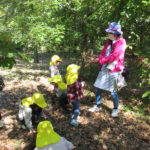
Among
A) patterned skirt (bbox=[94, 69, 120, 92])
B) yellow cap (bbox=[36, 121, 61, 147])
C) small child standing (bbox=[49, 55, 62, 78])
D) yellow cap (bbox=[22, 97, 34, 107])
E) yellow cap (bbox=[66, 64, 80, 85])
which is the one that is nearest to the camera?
yellow cap (bbox=[36, 121, 61, 147])

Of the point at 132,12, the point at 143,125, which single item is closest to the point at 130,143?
the point at 143,125

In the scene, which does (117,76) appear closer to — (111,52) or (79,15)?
(111,52)

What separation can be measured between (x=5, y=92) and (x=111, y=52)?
12.7 ft

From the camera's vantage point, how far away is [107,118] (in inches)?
199

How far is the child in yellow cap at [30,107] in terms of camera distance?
13.7 ft

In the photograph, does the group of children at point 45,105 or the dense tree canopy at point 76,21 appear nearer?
the group of children at point 45,105

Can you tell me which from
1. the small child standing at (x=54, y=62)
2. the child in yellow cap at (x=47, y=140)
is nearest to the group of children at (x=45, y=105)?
the child in yellow cap at (x=47, y=140)

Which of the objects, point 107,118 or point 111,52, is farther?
point 107,118

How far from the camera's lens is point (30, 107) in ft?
14.6

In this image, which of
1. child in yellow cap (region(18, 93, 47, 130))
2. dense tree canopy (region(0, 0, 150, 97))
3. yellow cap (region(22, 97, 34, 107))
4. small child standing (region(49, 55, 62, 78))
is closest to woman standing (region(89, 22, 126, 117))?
dense tree canopy (region(0, 0, 150, 97))

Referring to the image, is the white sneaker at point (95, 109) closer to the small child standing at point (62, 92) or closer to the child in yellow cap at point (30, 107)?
the small child standing at point (62, 92)

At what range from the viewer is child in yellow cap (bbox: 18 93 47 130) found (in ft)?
13.7

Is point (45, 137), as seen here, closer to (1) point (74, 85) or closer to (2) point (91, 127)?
(1) point (74, 85)

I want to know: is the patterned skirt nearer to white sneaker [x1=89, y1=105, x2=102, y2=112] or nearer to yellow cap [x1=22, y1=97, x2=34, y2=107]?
white sneaker [x1=89, y1=105, x2=102, y2=112]
